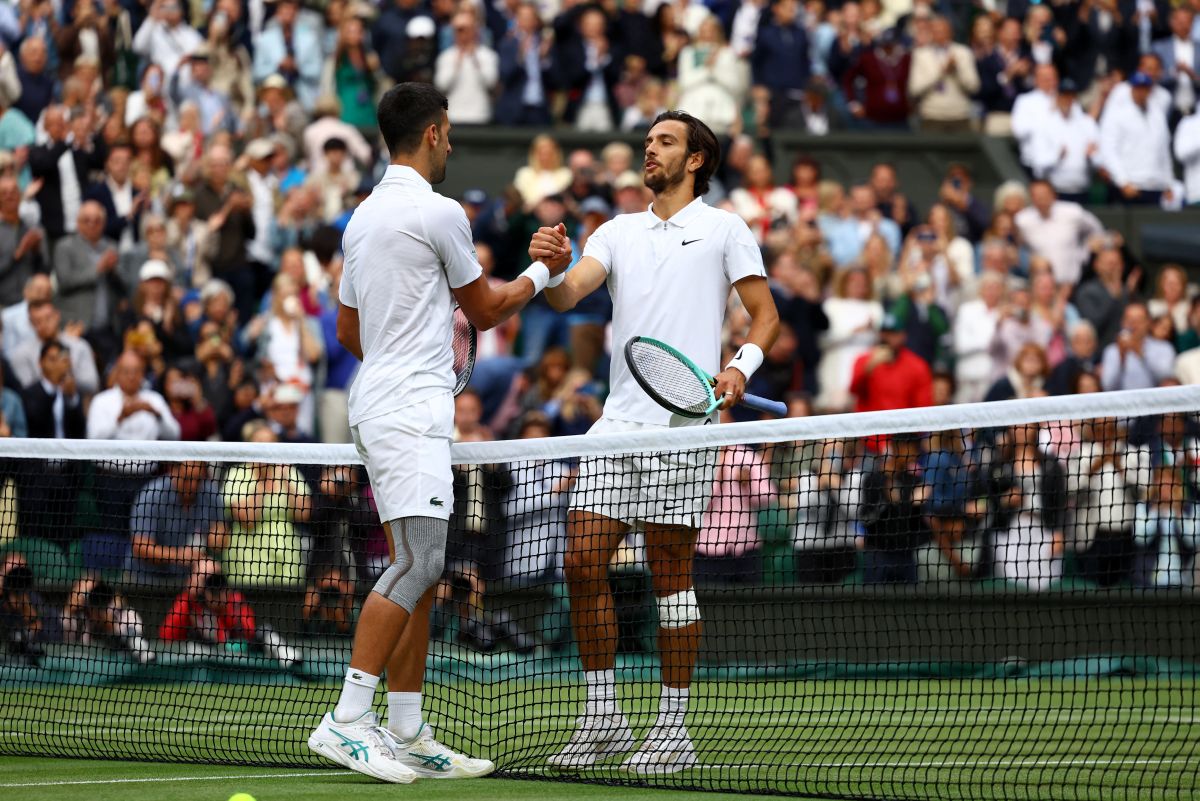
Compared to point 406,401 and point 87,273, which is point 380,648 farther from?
point 87,273

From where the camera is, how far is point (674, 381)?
7754mm

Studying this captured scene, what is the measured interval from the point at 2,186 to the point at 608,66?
246 inches

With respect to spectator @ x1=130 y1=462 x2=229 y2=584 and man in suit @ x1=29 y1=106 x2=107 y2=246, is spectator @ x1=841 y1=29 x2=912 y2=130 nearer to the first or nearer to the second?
man in suit @ x1=29 y1=106 x2=107 y2=246

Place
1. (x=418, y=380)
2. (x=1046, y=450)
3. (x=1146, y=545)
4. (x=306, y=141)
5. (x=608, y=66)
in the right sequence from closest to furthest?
(x=418, y=380)
(x=1146, y=545)
(x=1046, y=450)
(x=306, y=141)
(x=608, y=66)

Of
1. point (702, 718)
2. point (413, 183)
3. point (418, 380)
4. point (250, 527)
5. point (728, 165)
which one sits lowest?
point (702, 718)

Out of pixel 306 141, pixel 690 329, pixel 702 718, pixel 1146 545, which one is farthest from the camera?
pixel 306 141

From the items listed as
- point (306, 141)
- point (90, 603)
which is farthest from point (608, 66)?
point (90, 603)

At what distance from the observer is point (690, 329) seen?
26.3 feet

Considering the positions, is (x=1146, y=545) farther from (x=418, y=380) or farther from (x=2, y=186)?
(x=2, y=186)

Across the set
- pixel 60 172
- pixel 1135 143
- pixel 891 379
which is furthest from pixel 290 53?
pixel 1135 143

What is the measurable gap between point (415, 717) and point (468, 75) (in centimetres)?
1182

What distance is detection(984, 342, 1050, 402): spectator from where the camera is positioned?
14.8 metres

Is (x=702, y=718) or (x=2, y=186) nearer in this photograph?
(x=702, y=718)

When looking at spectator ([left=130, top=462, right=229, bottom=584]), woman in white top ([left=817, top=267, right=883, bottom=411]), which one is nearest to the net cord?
spectator ([left=130, top=462, right=229, bottom=584])
